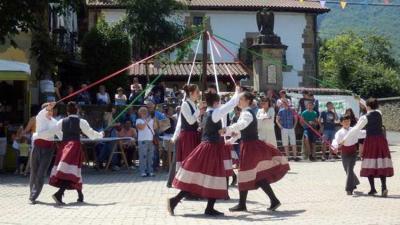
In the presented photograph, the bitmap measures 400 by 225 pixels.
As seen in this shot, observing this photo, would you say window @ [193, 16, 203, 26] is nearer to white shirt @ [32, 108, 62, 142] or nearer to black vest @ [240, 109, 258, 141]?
white shirt @ [32, 108, 62, 142]

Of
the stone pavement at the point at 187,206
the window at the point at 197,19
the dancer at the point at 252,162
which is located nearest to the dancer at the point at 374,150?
the stone pavement at the point at 187,206

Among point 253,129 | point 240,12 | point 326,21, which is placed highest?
point 326,21

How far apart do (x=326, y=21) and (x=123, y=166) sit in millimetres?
103608

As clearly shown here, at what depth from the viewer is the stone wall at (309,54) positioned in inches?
1769

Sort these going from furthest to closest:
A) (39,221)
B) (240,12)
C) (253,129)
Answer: (240,12) → (253,129) → (39,221)

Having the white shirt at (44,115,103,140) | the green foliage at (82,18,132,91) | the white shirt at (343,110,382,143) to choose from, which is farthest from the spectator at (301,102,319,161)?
the white shirt at (44,115,103,140)

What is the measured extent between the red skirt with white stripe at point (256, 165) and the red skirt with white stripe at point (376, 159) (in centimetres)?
231

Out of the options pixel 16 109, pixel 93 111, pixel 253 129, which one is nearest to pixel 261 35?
pixel 93 111

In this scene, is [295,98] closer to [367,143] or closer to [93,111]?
[93,111]

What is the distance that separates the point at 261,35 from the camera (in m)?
25.6

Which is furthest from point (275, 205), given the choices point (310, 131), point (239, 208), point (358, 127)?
point (310, 131)

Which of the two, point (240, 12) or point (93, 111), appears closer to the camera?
point (93, 111)

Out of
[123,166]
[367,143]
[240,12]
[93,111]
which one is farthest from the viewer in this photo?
[240,12]

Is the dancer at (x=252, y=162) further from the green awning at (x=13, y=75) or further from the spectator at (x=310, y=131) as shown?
the green awning at (x=13, y=75)
